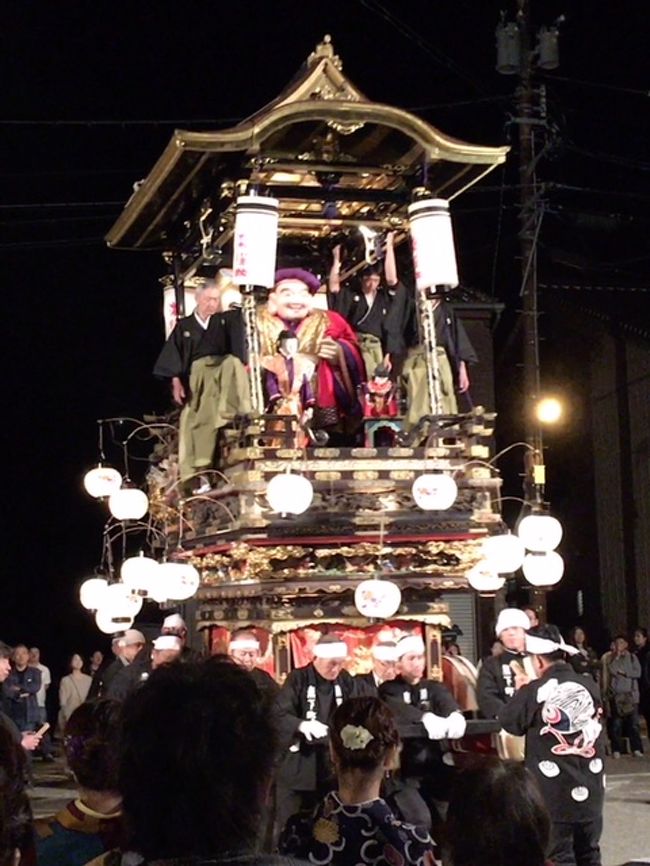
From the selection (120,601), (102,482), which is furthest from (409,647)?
(102,482)

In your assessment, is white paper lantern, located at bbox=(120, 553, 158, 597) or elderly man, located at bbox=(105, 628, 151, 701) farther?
elderly man, located at bbox=(105, 628, 151, 701)

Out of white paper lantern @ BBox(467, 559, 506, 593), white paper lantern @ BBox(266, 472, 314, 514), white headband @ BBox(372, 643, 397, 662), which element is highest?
white paper lantern @ BBox(266, 472, 314, 514)

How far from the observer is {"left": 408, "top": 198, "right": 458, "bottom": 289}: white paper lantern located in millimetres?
9234

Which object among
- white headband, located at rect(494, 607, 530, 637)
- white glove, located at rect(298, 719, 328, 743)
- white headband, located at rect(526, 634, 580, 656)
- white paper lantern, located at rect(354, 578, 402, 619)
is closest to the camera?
white headband, located at rect(526, 634, 580, 656)

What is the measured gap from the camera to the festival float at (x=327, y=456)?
8.81 meters

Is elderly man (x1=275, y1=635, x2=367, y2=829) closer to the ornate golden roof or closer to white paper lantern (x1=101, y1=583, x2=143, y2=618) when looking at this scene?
white paper lantern (x1=101, y1=583, x2=143, y2=618)

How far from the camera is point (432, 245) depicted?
365 inches

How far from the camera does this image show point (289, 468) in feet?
28.5

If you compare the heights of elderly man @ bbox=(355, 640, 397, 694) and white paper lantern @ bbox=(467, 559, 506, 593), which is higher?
white paper lantern @ bbox=(467, 559, 506, 593)

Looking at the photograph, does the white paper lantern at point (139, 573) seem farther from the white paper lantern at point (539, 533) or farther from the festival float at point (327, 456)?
the white paper lantern at point (539, 533)

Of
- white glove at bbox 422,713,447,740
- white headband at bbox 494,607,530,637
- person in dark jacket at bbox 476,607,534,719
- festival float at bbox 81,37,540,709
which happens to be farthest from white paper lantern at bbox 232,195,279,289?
white glove at bbox 422,713,447,740

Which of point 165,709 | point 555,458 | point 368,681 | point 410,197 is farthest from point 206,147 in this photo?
point 555,458

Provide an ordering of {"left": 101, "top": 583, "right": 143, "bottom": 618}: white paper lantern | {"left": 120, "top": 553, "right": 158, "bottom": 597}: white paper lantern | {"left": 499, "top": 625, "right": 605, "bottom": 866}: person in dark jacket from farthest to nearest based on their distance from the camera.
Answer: {"left": 101, "top": 583, "right": 143, "bottom": 618}: white paper lantern < {"left": 120, "top": 553, "right": 158, "bottom": 597}: white paper lantern < {"left": 499, "top": 625, "right": 605, "bottom": 866}: person in dark jacket

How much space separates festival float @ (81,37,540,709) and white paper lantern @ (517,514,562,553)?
0.70 meters
